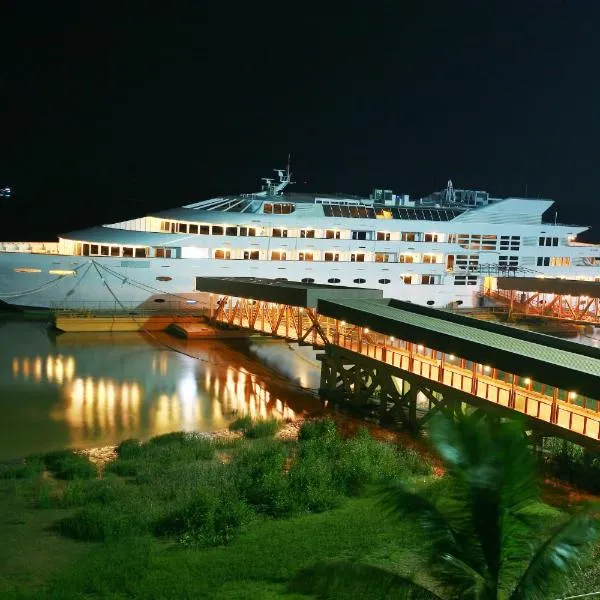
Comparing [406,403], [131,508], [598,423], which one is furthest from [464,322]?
[131,508]

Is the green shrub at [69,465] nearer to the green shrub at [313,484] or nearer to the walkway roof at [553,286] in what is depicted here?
the green shrub at [313,484]

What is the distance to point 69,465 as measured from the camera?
13523 mm

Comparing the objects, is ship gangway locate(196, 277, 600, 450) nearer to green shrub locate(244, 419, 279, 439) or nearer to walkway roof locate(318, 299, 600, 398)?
walkway roof locate(318, 299, 600, 398)

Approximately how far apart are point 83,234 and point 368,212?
1585cm

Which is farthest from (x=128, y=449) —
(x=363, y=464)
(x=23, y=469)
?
(x=363, y=464)

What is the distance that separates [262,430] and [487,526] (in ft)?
37.1

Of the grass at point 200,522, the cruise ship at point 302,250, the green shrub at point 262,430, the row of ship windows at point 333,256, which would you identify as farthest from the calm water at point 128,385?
the row of ship windows at point 333,256

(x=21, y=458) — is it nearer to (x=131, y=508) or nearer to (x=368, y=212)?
(x=131, y=508)

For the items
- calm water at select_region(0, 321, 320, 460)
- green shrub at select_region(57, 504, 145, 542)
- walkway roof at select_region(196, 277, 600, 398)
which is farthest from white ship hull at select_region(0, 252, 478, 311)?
green shrub at select_region(57, 504, 145, 542)

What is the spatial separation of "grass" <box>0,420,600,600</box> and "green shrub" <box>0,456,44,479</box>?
0.11 ft

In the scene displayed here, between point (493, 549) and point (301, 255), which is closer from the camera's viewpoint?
point (493, 549)

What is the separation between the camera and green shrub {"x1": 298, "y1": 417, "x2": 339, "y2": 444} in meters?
15.4

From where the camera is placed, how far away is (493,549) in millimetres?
5566

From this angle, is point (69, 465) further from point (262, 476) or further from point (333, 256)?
point (333, 256)
